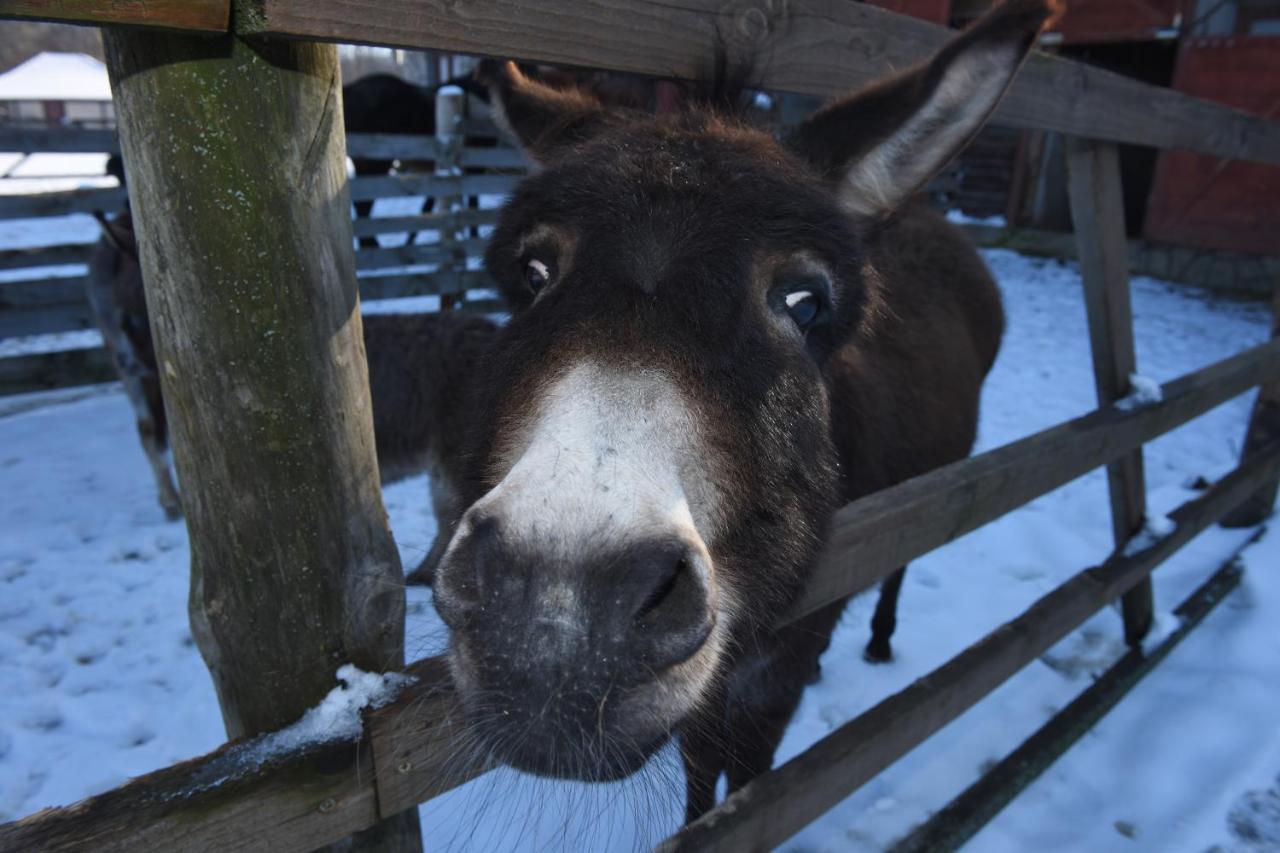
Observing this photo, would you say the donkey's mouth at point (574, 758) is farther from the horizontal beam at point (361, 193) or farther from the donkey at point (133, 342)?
the donkey at point (133, 342)

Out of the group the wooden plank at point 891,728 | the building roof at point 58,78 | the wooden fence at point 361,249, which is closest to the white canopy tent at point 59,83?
the building roof at point 58,78

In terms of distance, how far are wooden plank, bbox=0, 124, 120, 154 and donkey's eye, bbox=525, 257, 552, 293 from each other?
6.68 m

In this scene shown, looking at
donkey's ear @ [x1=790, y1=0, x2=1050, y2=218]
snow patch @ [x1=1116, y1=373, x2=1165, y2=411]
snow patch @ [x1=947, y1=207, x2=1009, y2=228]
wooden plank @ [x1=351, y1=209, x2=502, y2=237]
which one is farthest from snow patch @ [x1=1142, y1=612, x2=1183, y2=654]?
snow patch @ [x1=947, y1=207, x2=1009, y2=228]

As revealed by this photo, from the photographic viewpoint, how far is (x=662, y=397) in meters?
1.20

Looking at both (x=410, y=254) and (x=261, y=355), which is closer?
(x=261, y=355)

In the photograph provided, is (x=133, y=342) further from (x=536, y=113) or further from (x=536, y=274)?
(x=536, y=274)

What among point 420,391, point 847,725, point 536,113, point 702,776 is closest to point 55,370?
point 420,391

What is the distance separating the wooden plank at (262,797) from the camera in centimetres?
104

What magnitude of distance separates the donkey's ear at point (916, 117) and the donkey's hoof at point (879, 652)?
2.66m

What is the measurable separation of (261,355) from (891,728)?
204 cm

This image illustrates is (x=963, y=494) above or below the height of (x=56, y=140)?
below

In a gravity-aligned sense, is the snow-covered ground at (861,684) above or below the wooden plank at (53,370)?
below

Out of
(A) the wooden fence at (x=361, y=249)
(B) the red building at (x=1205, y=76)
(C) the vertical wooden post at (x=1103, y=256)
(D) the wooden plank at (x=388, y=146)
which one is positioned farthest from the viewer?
(B) the red building at (x=1205, y=76)

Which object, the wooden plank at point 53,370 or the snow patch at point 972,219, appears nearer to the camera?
the wooden plank at point 53,370
